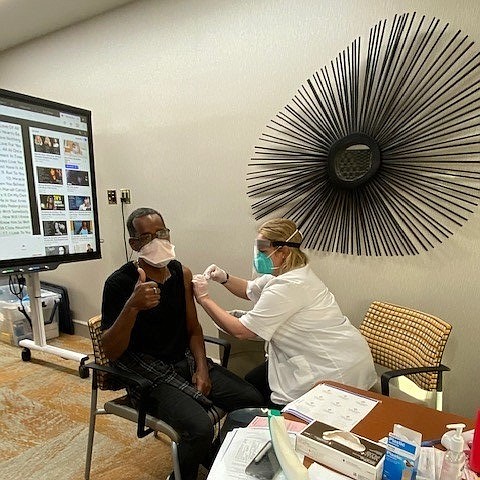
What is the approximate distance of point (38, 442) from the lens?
2.09 m

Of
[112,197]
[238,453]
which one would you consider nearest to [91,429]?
[238,453]

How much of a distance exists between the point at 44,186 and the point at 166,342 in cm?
150

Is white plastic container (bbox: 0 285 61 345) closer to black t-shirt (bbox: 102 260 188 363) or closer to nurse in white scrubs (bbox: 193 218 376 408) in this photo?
black t-shirt (bbox: 102 260 188 363)

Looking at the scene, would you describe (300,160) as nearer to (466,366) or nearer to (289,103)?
(289,103)

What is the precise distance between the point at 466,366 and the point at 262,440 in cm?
153

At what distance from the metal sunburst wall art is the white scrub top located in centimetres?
73

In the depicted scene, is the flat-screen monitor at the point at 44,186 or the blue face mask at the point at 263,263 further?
the flat-screen monitor at the point at 44,186

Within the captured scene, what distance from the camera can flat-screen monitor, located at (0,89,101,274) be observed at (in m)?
2.36

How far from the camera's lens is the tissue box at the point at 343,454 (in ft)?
2.69

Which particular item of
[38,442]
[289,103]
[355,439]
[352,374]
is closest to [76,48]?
[289,103]

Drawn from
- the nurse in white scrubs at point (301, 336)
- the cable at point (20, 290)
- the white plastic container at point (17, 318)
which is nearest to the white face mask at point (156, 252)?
the nurse in white scrubs at point (301, 336)

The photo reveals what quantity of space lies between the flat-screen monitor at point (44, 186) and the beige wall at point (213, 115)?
475 mm

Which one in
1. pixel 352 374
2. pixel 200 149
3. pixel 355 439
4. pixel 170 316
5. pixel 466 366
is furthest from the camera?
pixel 200 149

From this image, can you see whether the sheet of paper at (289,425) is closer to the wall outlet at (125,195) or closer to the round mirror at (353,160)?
the round mirror at (353,160)
